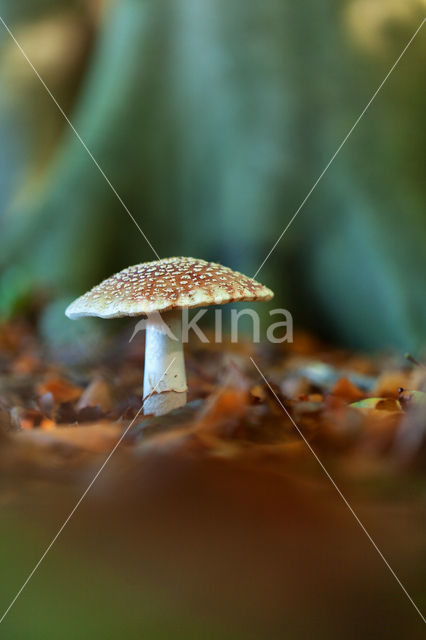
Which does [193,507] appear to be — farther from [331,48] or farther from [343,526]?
[331,48]

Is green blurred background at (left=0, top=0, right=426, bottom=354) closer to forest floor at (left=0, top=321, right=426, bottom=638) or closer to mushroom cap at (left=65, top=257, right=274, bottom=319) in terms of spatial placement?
mushroom cap at (left=65, top=257, right=274, bottom=319)

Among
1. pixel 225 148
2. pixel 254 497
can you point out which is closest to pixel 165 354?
pixel 254 497

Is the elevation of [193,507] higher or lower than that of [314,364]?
higher

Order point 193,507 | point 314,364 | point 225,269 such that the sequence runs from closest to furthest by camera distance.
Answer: point 193,507
point 225,269
point 314,364

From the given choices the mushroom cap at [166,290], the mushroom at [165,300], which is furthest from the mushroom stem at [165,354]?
the mushroom cap at [166,290]

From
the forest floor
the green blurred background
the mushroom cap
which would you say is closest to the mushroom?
the mushroom cap

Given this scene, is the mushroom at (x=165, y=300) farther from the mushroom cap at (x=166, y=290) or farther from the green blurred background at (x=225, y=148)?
the green blurred background at (x=225, y=148)

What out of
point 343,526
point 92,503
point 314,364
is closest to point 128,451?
point 92,503

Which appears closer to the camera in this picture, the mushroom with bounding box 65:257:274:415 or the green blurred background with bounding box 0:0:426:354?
the mushroom with bounding box 65:257:274:415
